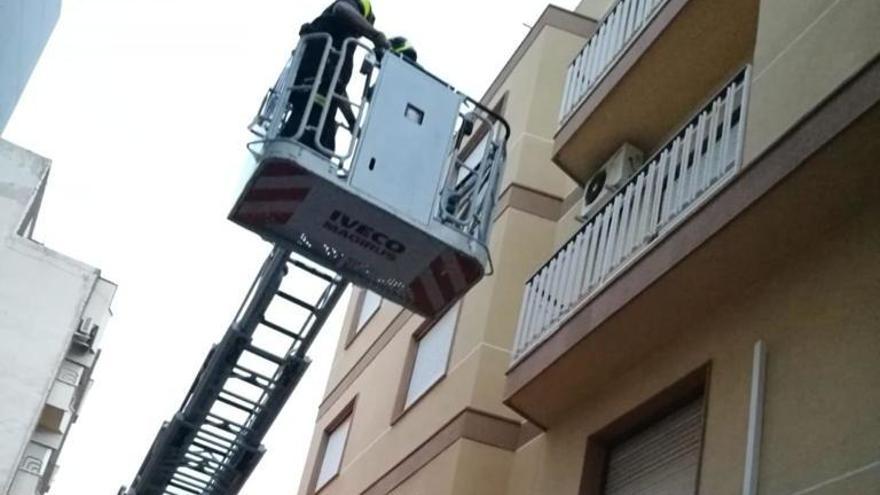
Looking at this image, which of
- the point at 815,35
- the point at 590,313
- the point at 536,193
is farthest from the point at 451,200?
the point at 536,193

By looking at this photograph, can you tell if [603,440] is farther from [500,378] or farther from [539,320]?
[500,378]

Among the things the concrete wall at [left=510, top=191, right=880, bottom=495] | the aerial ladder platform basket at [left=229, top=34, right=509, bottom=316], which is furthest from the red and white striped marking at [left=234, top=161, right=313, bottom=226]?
the concrete wall at [left=510, top=191, right=880, bottom=495]

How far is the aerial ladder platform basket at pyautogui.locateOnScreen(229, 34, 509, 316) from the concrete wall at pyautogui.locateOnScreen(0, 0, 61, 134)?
5002 millimetres

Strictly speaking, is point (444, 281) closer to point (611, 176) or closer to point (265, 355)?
point (265, 355)

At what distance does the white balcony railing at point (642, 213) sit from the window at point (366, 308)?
7729 millimetres

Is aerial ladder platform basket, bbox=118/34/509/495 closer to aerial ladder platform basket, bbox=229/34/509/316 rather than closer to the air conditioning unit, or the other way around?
aerial ladder platform basket, bbox=229/34/509/316

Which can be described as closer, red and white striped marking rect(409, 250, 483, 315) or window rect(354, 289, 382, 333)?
red and white striped marking rect(409, 250, 483, 315)

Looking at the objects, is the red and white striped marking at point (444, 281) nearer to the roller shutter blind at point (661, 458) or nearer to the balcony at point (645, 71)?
the roller shutter blind at point (661, 458)

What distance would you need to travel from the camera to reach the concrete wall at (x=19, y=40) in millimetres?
13555

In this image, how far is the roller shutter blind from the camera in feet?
29.5

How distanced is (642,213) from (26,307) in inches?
1450

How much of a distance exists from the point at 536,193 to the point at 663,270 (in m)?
6.27

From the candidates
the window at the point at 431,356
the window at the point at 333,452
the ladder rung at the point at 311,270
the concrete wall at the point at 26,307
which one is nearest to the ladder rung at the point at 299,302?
the ladder rung at the point at 311,270

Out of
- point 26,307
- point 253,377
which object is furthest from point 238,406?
point 26,307
